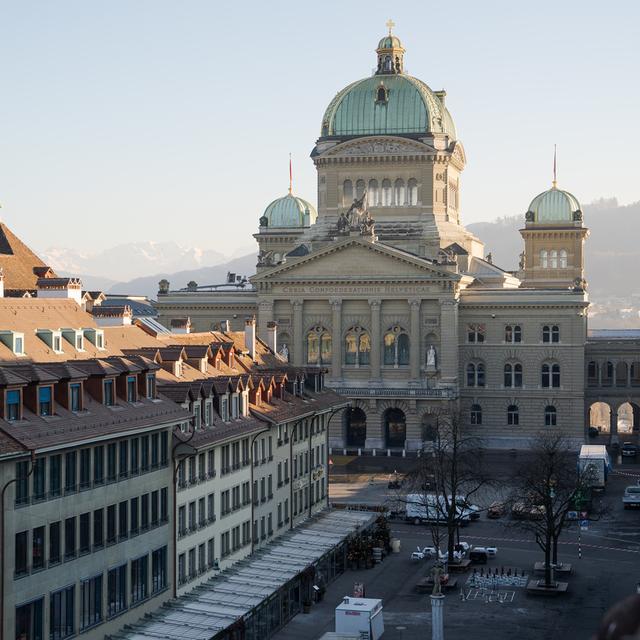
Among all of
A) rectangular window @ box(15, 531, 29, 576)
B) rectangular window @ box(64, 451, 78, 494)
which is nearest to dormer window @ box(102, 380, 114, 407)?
rectangular window @ box(64, 451, 78, 494)

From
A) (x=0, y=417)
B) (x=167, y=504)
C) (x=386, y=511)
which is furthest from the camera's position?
(x=386, y=511)

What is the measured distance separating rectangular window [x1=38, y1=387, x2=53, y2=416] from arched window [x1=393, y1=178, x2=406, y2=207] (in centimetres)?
11686

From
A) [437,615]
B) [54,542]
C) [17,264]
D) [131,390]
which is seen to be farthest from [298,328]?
[54,542]

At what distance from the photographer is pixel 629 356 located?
153 m

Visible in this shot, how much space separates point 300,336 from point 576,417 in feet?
104

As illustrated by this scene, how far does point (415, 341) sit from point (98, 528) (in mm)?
100036

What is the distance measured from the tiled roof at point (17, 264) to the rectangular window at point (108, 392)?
2791 centimetres

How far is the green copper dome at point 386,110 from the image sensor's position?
533ft

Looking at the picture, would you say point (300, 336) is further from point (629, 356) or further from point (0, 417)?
point (0, 417)

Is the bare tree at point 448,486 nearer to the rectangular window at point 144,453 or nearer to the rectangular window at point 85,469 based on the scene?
the rectangular window at point 144,453

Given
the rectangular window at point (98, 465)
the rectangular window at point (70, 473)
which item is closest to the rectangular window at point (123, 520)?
the rectangular window at point (98, 465)

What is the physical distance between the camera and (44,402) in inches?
1837

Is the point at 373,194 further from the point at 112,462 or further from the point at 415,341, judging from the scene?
the point at 112,462

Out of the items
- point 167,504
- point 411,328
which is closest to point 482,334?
point 411,328
